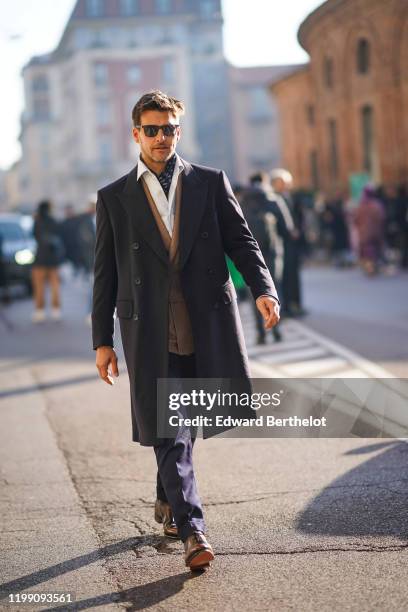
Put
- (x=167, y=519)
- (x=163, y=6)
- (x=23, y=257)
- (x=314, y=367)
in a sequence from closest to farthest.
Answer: (x=167, y=519), (x=314, y=367), (x=23, y=257), (x=163, y=6)

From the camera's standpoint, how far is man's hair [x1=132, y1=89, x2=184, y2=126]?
4.62m

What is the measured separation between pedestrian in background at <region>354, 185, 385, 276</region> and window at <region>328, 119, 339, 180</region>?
18.4m

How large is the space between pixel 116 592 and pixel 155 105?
6.34 ft

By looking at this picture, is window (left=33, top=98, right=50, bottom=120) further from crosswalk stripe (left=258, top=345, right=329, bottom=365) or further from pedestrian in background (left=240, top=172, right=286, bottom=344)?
crosswalk stripe (left=258, top=345, right=329, bottom=365)

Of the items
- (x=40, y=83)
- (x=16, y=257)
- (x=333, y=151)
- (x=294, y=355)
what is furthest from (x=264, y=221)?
(x=40, y=83)

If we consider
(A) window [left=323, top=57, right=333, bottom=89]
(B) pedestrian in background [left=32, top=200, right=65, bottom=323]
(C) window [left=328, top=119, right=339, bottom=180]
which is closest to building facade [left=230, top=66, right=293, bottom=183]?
(C) window [left=328, top=119, right=339, bottom=180]

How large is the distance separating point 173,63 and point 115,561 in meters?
92.8

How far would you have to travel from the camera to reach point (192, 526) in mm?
4551

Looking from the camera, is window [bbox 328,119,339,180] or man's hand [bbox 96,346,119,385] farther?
window [bbox 328,119,339,180]

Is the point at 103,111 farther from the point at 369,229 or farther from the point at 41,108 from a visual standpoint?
the point at 369,229

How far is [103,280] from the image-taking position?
4.84m

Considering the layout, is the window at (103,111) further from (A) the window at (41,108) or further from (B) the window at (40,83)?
(B) the window at (40,83)

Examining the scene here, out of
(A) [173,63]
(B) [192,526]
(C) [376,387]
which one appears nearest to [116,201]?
(B) [192,526]

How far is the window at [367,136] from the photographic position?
3747cm
